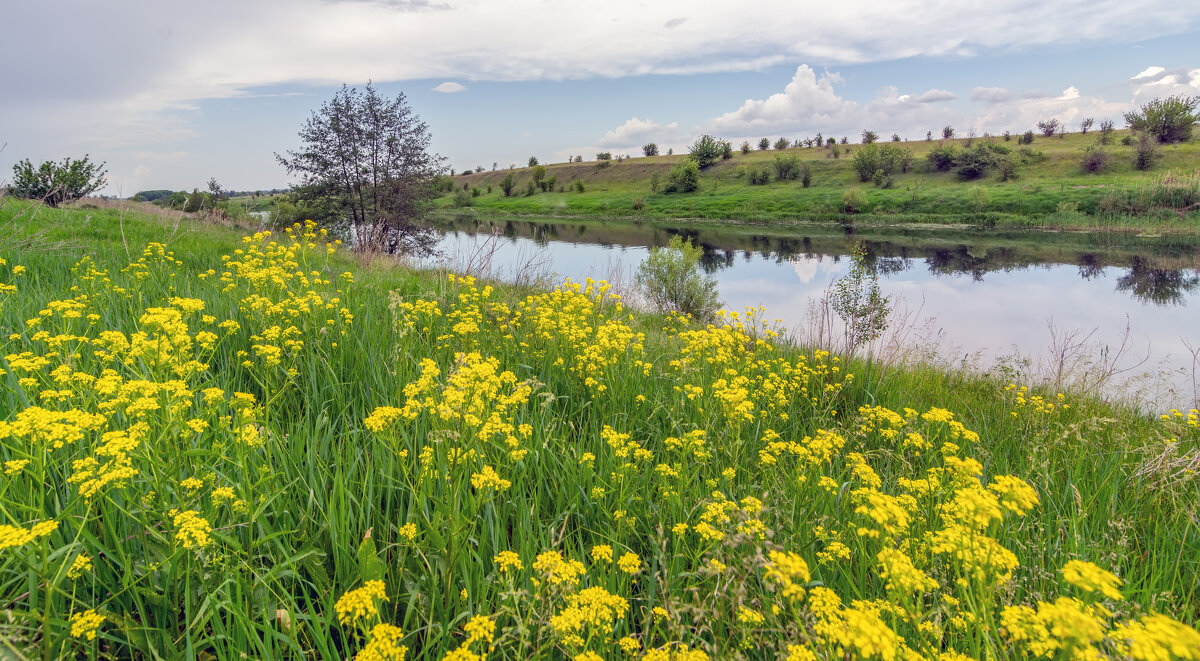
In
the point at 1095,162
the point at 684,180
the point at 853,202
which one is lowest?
the point at 853,202

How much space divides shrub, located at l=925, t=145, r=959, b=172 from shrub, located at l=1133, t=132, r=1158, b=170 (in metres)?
13.8

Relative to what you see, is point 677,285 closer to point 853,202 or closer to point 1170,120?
point 853,202

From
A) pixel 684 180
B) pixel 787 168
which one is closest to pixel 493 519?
pixel 787 168

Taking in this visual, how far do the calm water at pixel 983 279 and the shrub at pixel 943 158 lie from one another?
2071 centimetres

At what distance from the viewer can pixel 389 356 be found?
12.5ft

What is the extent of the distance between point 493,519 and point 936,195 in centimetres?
5597

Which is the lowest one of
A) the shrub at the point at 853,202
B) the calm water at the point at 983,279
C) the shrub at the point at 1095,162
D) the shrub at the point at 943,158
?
the calm water at the point at 983,279

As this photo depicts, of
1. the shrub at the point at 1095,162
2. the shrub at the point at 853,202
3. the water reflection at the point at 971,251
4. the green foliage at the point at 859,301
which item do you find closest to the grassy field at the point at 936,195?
the shrub at the point at 853,202

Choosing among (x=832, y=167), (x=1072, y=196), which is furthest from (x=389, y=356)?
(x=832, y=167)

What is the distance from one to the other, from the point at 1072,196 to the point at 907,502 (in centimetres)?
5219

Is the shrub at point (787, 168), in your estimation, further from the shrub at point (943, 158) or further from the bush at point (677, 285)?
the bush at point (677, 285)

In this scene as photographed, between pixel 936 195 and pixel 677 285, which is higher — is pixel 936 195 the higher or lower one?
the higher one

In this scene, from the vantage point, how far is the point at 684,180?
226 feet

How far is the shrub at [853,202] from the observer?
48.5 meters
